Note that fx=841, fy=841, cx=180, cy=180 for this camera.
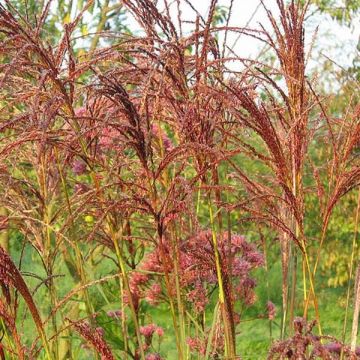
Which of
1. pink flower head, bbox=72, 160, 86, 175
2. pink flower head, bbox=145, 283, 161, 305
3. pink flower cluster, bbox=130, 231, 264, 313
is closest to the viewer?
pink flower cluster, bbox=130, 231, 264, 313

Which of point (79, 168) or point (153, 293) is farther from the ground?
point (79, 168)

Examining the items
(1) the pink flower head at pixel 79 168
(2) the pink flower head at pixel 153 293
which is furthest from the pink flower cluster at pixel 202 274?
(1) the pink flower head at pixel 79 168

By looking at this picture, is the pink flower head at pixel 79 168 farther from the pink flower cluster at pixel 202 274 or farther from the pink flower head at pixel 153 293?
the pink flower head at pixel 153 293

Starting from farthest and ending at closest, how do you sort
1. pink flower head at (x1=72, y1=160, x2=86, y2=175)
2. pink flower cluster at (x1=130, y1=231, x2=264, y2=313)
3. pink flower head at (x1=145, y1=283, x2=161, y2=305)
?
pink flower head at (x1=72, y1=160, x2=86, y2=175), pink flower head at (x1=145, y1=283, x2=161, y2=305), pink flower cluster at (x1=130, y1=231, x2=264, y2=313)

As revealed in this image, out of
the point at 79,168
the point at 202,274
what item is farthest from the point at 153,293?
the point at 202,274

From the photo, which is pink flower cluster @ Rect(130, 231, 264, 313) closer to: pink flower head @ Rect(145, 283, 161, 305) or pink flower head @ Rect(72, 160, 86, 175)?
pink flower head @ Rect(145, 283, 161, 305)

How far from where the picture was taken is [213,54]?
88.2 inches

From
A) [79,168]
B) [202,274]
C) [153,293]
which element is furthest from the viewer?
[79,168]

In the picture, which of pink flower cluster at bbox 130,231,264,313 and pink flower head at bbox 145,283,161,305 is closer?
pink flower cluster at bbox 130,231,264,313

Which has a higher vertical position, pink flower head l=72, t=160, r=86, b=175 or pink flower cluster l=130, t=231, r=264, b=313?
pink flower head l=72, t=160, r=86, b=175

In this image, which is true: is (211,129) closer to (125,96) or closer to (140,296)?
(125,96)

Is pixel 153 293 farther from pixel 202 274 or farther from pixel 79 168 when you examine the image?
pixel 202 274

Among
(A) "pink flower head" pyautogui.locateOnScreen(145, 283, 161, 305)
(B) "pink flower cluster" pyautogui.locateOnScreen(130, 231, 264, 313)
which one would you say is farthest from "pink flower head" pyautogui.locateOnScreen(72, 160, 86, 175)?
(A) "pink flower head" pyautogui.locateOnScreen(145, 283, 161, 305)

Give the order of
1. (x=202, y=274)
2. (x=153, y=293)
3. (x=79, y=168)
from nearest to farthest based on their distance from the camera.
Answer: (x=202, y=274) < (x=153, y=293) < (x=79, y=168)
